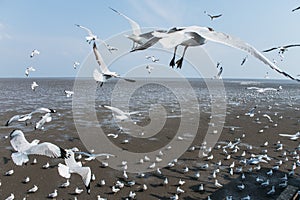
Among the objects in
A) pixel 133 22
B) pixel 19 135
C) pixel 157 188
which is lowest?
pixel 157 188

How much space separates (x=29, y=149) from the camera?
20.1 feet

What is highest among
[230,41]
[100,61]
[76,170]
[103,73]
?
[230,41]

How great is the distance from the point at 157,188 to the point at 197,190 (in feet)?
4.67

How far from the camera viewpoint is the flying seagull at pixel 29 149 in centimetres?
564

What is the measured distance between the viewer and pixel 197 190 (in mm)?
10195

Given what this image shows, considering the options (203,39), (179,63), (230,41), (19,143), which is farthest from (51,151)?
(230,41)

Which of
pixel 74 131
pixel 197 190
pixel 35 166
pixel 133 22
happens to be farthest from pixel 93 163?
pixel 133 22

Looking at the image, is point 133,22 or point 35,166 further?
point 35,166

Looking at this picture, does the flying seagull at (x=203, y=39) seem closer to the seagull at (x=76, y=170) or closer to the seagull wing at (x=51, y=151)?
the seagull wing at (x=51, y=151)

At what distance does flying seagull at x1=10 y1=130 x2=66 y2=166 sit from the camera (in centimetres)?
564

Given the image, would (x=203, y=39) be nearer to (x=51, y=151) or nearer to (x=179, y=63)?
(x=179, y=63)

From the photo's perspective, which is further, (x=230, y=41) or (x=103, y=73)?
(x=103, y=73)

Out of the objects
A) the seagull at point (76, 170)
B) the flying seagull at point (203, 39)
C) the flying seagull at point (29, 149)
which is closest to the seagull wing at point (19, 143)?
the flying seagull at point (29, 149)

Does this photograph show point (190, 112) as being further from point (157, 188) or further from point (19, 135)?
point (19, 135)
